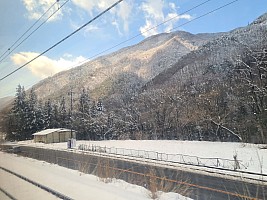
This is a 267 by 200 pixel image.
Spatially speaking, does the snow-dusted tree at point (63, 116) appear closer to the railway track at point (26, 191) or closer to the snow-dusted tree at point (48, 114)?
the snow-dusted tree at point (48, 114)

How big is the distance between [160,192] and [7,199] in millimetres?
5776

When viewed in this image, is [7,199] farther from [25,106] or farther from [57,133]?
[25,106]

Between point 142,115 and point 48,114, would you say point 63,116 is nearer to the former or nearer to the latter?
point 48,114

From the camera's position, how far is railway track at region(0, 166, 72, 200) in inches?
423

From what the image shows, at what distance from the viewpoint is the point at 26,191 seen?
1200 centimetres

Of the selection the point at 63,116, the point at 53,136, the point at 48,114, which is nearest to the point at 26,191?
the point at 53,136

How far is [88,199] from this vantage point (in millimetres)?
10344

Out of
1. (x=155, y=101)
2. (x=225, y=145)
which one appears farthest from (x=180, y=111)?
(x=225, y=145)

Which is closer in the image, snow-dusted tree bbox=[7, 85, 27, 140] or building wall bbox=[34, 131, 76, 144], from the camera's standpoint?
building wall bbox=[34, 131, 76, 144]

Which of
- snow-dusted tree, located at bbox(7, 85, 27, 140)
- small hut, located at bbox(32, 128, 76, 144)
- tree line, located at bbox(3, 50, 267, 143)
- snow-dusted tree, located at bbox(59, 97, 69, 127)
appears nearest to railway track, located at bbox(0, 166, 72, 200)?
tree line, located at bbox(3, 50, 267, 143)

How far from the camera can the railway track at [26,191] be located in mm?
10734

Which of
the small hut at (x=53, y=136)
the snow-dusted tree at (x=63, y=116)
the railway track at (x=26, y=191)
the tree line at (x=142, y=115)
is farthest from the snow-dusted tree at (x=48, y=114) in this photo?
the railway track at (x=26, y=191)

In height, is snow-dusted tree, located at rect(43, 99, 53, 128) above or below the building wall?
above

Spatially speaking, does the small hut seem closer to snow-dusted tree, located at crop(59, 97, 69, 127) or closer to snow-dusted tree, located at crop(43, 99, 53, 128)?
snow-dusted tree, located at crop(43, 99, 53, 128)
